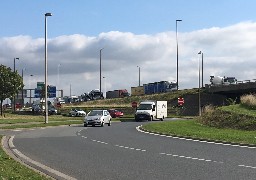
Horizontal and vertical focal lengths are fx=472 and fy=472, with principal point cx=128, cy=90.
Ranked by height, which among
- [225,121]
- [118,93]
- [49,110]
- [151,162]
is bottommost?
[151,162]

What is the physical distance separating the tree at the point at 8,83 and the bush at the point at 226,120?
34.3m

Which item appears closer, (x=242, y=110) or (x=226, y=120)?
(x=226, y=120)

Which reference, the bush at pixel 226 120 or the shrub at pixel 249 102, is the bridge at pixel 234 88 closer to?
Result: the shrub at pixel 249 102

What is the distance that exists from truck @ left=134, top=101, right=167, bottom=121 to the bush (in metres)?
13.2

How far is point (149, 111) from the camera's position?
5631cm

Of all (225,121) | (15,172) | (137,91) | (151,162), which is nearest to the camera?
(15,172)

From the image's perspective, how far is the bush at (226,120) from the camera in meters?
35.1

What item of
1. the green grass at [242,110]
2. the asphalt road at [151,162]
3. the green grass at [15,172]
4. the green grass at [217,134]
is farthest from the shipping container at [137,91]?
the green grass at [15,172]

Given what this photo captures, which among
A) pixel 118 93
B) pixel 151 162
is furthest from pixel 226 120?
pixel 118 93

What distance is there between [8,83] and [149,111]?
2289 centimetres

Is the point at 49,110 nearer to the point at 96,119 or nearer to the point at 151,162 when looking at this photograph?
the point at 96,119

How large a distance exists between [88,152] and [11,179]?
737 centimetres

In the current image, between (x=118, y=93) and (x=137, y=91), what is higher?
(x=137, y=91)

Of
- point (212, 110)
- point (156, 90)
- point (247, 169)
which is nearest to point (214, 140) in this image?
point (247, 169)
